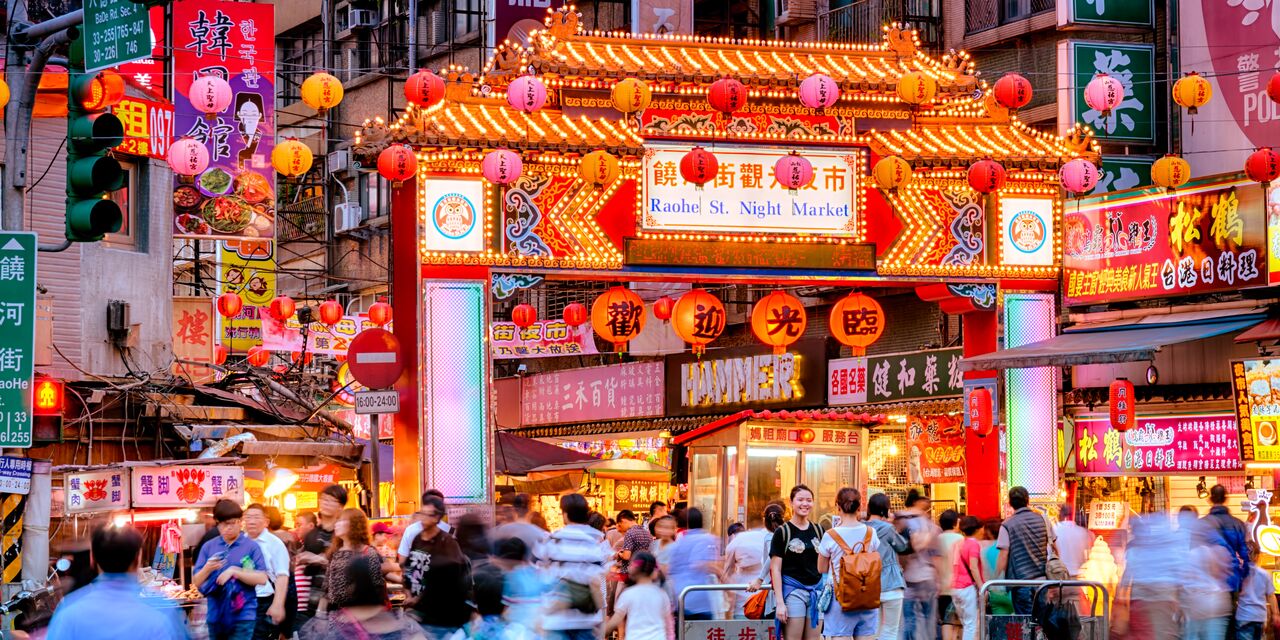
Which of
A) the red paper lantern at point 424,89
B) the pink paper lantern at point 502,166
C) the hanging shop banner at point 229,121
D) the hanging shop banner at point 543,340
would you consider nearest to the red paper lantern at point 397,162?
the red paper lantern at point 424,89

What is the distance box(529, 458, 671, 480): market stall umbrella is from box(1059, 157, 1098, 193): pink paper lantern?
8.86m

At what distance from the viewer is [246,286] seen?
3809 centimetres

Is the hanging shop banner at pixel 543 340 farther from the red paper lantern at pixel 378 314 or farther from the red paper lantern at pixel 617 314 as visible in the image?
the red paper lantern at pixel 617 314

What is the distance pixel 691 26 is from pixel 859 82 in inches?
483

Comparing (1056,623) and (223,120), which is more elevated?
(223,120)

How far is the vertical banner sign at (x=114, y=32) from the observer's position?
13.1m

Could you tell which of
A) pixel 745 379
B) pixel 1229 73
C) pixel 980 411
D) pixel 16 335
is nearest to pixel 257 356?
pixel 745 379

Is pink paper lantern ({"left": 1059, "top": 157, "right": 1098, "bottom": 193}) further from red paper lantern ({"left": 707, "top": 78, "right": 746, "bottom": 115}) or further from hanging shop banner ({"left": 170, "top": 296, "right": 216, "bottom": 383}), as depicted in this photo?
hanging shop banner ({"left": 170, "top": 296, "right": 216, "bottom": 383})

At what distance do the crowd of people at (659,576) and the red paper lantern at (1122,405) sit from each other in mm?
6042

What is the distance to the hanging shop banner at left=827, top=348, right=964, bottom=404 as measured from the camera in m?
28.1

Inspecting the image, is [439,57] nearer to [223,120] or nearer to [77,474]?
[223,120]

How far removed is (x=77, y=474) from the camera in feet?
69.4

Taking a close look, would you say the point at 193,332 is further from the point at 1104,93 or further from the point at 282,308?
the point at 1104,93

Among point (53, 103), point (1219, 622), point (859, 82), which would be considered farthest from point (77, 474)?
point (1219, 622)
